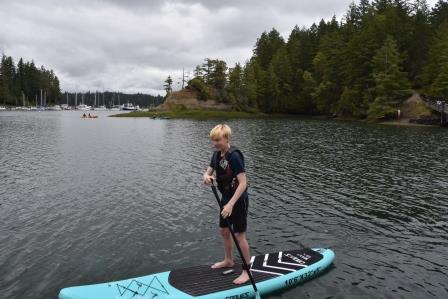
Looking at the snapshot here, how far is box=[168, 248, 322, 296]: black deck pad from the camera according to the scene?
10.1 metres

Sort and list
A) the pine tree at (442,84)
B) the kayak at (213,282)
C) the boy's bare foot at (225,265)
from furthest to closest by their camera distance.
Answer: the pine tree at (442,84)
the boy's bare foot at (225,265)
the kayak at (213,282)

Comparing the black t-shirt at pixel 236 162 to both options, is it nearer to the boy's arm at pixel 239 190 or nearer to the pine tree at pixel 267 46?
the boy's arm at pixel 239 190

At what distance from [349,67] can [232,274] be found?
4001 inches

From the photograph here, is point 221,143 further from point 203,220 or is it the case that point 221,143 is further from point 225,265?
point 203,220

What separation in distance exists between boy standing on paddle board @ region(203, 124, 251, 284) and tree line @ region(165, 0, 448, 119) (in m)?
80.4

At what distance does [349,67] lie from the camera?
103438 millimetres

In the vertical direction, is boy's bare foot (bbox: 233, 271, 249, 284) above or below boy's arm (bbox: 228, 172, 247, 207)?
below

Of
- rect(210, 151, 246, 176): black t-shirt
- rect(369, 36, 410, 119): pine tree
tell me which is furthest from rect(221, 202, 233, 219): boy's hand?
rect(369, 36, 410, 119): pine tree

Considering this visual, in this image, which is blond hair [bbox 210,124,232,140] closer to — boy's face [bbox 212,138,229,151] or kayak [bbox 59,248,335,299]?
boy's face [bbox 212,138,229,151]

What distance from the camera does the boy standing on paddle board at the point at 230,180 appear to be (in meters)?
9.24

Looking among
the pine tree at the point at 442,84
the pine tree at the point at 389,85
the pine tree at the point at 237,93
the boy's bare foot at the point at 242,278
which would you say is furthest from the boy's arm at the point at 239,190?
the pine tree at the point at 237,93

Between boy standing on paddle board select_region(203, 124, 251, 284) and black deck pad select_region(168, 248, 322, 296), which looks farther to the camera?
black deck pad select_region(168, 248, 322, 296)

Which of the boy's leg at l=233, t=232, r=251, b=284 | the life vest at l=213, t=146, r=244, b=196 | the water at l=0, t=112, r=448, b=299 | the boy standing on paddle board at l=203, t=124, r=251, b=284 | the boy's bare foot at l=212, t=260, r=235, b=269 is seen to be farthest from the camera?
the water at l=0, t=112, r=448, b=299

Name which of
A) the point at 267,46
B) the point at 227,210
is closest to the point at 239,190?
the point at 227,210
